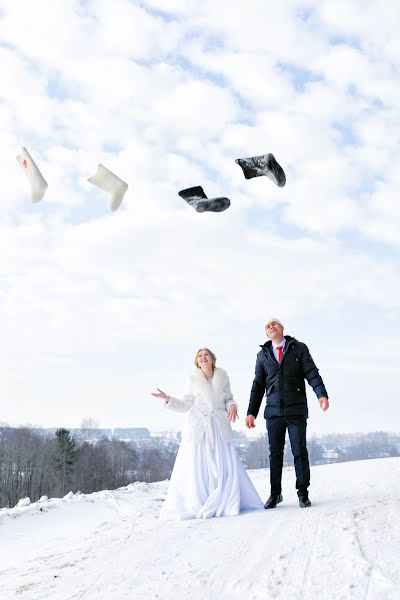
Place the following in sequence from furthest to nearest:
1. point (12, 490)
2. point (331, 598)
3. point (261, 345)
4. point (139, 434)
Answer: point (139, 434), point (12, 490), point (261, 345), point (331, 598)

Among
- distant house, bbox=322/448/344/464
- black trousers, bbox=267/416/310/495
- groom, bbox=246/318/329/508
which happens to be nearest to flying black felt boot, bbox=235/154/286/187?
groom, bbox=246/318/329/508

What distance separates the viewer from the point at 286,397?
5.88 metres

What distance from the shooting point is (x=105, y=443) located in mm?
81000

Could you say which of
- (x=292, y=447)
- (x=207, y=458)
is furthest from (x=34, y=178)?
(x=292, y=447)

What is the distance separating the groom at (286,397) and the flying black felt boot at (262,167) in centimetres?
177

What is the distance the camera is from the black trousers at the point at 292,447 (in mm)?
5766

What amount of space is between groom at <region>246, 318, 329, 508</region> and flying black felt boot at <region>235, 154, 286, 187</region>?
1774 mm

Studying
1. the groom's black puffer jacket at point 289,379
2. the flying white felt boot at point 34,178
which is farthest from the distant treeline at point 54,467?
the flying white felt boot at point 34,178

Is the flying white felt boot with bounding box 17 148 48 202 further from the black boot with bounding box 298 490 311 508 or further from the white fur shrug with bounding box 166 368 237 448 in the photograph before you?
the black boot with bounding box 298 490 311 508

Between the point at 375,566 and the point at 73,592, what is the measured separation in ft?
5.72

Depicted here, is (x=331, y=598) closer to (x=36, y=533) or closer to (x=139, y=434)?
(x=36, y=533)

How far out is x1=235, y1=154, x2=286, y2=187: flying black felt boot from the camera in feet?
15.8

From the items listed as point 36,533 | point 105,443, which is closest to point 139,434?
point 105,443

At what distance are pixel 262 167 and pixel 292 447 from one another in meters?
2.80
